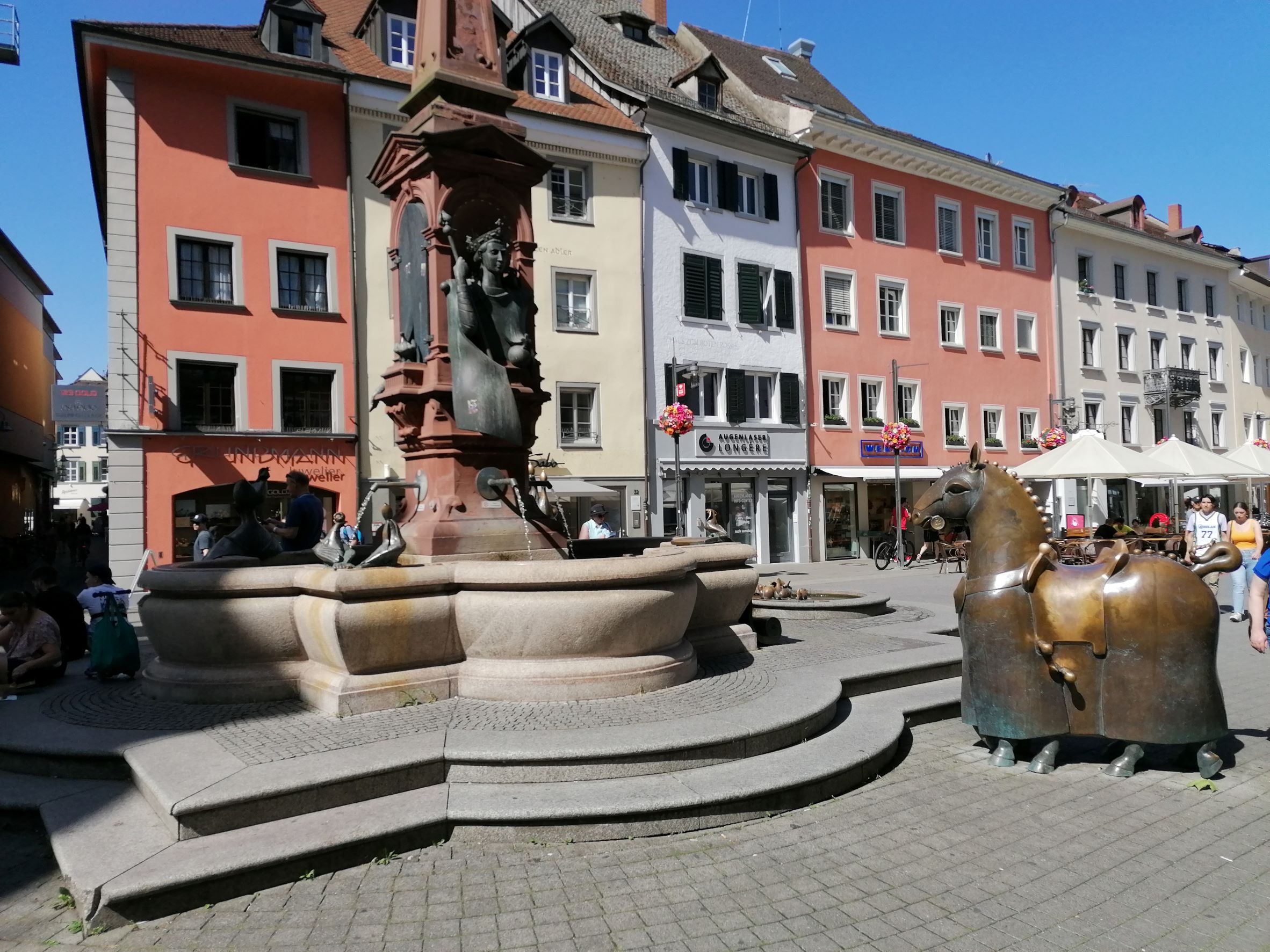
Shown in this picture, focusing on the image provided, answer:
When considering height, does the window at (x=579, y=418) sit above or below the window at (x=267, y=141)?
below

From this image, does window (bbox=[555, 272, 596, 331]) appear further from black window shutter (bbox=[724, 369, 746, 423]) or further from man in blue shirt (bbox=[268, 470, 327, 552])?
man in blue shirt (bbox=[268, 470, 327, 552])

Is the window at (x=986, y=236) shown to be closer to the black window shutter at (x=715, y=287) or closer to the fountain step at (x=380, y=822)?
the black window shutter at (x=715, y=287)

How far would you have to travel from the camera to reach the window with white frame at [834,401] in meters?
28.6

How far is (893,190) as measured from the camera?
30.6 m

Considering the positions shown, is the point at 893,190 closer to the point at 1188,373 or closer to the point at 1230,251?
the point at 1188,373

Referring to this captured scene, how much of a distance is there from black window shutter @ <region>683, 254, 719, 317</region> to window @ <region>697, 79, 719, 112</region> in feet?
16.7

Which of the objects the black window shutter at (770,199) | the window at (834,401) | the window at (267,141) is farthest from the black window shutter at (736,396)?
the window at (267,141)

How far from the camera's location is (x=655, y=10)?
33344mm

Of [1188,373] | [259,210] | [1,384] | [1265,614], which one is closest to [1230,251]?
[1188,373]

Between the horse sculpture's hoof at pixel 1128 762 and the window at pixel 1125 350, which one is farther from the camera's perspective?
the window at pixel 1125 350

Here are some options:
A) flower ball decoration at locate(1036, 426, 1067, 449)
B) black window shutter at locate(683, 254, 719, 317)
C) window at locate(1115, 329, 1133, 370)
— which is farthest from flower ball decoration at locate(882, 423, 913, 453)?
window at locate(1115, 329, 1133, 370)

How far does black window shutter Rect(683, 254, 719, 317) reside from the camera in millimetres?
25875

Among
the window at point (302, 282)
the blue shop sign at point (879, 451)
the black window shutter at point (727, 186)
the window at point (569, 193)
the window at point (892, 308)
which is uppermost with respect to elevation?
the black window shutter at point (727, 186)

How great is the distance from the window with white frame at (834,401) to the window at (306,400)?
48.5ft
